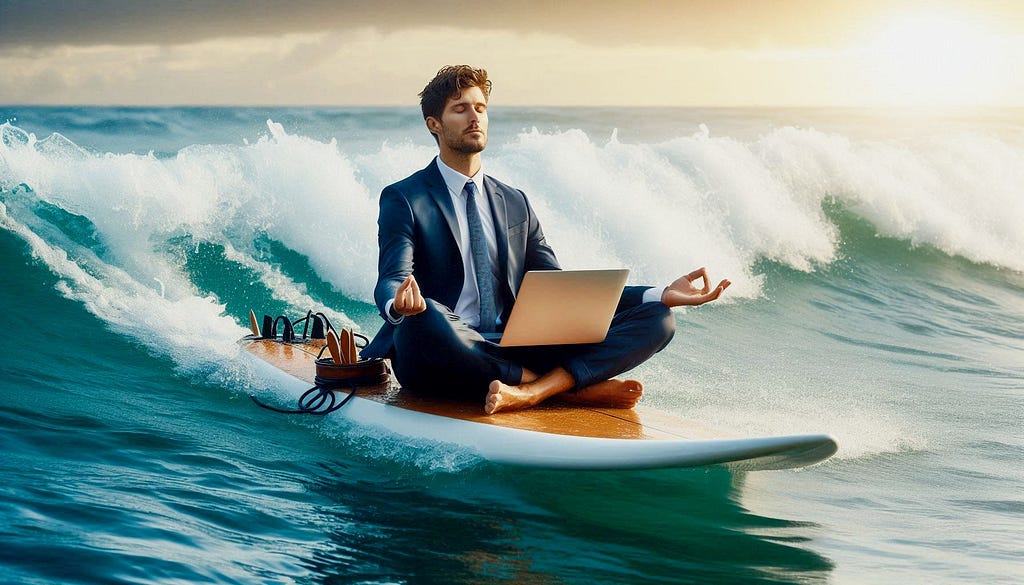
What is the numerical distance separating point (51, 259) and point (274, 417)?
11.2 feet

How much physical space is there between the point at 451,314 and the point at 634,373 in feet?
9.65

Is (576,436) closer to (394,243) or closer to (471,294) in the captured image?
(471,294)

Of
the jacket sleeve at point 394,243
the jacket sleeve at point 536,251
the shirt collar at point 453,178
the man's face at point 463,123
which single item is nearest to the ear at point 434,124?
the man's face at point 463,123

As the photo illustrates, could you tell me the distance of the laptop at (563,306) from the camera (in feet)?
12.8

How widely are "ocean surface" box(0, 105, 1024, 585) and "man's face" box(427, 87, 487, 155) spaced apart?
1.21m

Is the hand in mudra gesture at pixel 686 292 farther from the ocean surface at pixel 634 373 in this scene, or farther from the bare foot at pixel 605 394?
the ocean surface at pixel 634 373

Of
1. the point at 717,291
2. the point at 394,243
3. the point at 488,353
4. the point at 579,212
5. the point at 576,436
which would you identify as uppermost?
Result: the point at 579,212

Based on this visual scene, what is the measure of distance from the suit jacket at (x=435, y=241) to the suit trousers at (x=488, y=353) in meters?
0.11

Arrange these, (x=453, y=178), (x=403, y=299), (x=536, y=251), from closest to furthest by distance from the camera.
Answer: (x=403, y=299) < (x=453, y=178) < (x=536, y=251)

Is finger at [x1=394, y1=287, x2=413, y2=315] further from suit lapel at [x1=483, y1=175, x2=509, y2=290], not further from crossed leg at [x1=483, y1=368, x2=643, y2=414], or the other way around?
suit lapel at [x1=483, y1=175, x2=509, y2=290]

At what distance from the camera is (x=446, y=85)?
4258 millimetres

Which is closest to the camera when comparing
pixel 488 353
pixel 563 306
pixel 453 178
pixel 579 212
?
pixel 563 306

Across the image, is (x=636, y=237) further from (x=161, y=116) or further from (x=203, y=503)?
(x=161, y=116)

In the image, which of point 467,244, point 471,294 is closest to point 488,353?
point 471,294
